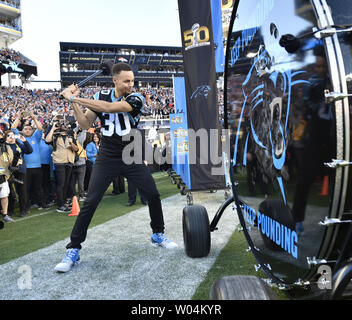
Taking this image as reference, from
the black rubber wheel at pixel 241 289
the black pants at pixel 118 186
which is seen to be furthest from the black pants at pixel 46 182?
the black rubber wheel at pixel 241 289

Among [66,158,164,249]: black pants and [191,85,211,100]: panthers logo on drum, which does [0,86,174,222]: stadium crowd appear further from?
[66,158,164,249]: black pants

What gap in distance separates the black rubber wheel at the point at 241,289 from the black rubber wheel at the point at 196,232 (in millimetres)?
1635

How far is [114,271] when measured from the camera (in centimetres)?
313

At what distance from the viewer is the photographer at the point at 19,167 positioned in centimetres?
619

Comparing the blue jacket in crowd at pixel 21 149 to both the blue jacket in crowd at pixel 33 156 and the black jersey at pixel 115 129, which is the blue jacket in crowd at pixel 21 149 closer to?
the blue jacket in crowd at pixel 33 156

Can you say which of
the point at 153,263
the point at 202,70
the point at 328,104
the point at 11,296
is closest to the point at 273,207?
the point at 328,104

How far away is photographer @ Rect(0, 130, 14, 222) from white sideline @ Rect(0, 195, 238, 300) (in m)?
2.23

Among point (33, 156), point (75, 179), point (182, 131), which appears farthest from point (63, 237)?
point (182, 131)

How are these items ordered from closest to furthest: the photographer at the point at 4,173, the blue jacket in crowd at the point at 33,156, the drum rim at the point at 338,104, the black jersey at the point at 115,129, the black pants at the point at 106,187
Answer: the drum rim at the point at 338,104
the black pants at the point at 106,187
the black jersey at the point at 115,129
the photographer at the point at 4,173
the blue jacket in crowd at the point at 33,156

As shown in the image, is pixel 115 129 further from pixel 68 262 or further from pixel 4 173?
pixel 4 173

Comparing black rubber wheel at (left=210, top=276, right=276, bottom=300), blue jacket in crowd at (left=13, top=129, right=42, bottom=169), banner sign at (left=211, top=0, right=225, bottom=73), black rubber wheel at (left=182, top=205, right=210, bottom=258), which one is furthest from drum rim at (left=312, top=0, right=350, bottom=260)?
blue jacket in crowd at (left=13, top=129, right=42, bottom=169)

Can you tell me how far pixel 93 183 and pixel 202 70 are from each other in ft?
Result: 12.5

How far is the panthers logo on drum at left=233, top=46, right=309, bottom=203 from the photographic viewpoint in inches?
59.7

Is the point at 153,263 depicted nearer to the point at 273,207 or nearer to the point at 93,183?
the point at 93,183
